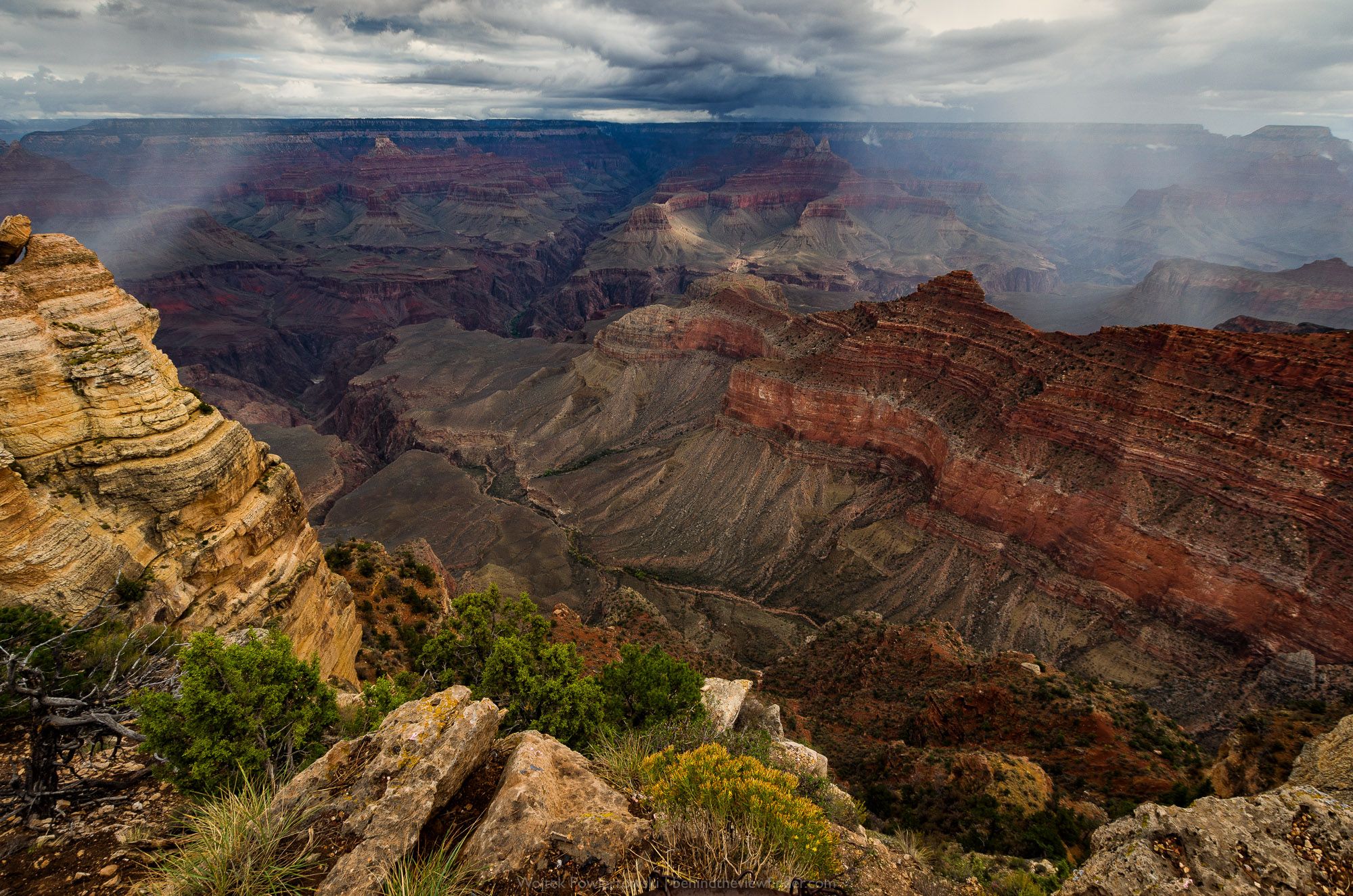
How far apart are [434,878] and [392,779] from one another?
217 cm

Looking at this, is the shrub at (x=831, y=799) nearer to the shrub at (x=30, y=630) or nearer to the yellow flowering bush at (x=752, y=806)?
the yellow flowering bush at (x=752, y=806)

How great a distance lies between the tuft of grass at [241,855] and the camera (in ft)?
24.0

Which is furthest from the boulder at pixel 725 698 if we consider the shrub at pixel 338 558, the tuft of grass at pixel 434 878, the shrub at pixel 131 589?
the shrub at pixel 338 558

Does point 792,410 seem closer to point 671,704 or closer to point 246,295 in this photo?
point 671,704

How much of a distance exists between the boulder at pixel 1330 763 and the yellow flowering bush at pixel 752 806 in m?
10.1

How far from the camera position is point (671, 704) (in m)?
19.4

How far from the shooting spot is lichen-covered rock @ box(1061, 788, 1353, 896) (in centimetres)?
831

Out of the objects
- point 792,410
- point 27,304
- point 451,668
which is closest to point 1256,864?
point 451,668

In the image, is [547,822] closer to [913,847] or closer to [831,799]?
[831,799]

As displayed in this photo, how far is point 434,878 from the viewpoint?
25.2ft

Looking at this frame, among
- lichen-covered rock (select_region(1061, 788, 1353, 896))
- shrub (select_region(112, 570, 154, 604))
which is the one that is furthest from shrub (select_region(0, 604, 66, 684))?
lichen-covered rock (select_region(1061, 788, 1353, 896))

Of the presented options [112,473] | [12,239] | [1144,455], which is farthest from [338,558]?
[1144,455]

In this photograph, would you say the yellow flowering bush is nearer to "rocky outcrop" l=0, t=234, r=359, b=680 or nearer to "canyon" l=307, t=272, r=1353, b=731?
"rocky outcrop" l=0, t=234, r=359, b=680

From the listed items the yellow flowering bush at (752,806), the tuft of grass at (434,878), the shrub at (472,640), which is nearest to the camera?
the tuft of grass at (434,878)
